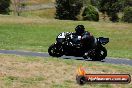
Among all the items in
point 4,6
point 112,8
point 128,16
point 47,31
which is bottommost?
point 128,16

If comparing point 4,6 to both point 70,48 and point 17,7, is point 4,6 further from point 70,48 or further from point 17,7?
point 70,48

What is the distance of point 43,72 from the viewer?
1653 cm

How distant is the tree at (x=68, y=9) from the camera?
96.1 meters

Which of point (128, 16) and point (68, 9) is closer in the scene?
point (128, 16)

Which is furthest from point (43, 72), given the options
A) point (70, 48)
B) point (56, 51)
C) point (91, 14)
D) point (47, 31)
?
point (91, 14)

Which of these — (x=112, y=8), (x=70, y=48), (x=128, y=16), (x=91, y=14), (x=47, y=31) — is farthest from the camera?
(x=112, y=8)

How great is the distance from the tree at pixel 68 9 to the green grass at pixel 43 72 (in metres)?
76.8

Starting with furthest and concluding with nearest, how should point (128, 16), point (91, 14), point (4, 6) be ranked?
point (4, 6) < point (91, 14) < point (128, 16)

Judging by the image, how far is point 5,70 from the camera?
16.6 metres

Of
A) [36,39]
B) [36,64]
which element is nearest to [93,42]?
[36,64]

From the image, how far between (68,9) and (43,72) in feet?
264

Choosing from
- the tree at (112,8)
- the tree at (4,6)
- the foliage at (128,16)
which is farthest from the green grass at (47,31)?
the tree at (112,8)

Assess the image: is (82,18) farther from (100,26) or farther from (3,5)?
(100,26)

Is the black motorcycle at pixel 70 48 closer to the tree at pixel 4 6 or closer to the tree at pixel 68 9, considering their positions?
the tree at pixel 68 9
